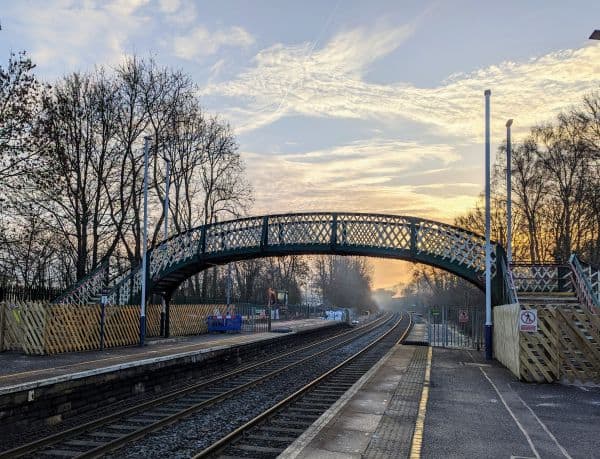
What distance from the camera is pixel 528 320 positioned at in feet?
49.3

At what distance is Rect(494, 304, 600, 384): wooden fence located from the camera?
14695 mm

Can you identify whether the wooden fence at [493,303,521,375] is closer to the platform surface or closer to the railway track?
the railway track

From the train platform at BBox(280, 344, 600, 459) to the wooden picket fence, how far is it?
36.9ft

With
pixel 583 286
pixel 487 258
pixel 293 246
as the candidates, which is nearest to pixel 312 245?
pixel 293 246

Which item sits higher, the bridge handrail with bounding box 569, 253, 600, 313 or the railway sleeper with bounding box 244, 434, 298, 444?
the bridge handrail with bounding box 569, 253, 600, 313

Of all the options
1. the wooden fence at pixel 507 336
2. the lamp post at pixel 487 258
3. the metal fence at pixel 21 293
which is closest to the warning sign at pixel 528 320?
the wooden fence at pixel 507 336

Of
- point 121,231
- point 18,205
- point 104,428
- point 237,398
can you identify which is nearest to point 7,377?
point 104,428

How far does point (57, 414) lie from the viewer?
11766 mm

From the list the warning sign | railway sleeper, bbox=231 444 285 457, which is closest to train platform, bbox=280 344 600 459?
railway sleeper, bbox=231 444 285 457

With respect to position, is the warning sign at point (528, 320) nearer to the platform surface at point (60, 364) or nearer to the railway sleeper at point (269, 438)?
the railway sleeper at point (269, 438)

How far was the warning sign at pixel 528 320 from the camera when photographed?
49.1 feet

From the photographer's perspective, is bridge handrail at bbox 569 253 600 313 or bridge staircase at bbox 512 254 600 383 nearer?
bridge staircase at bbox 512 254 600 383

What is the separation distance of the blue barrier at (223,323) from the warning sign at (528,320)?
2263 cm

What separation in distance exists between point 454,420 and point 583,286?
1103cm
